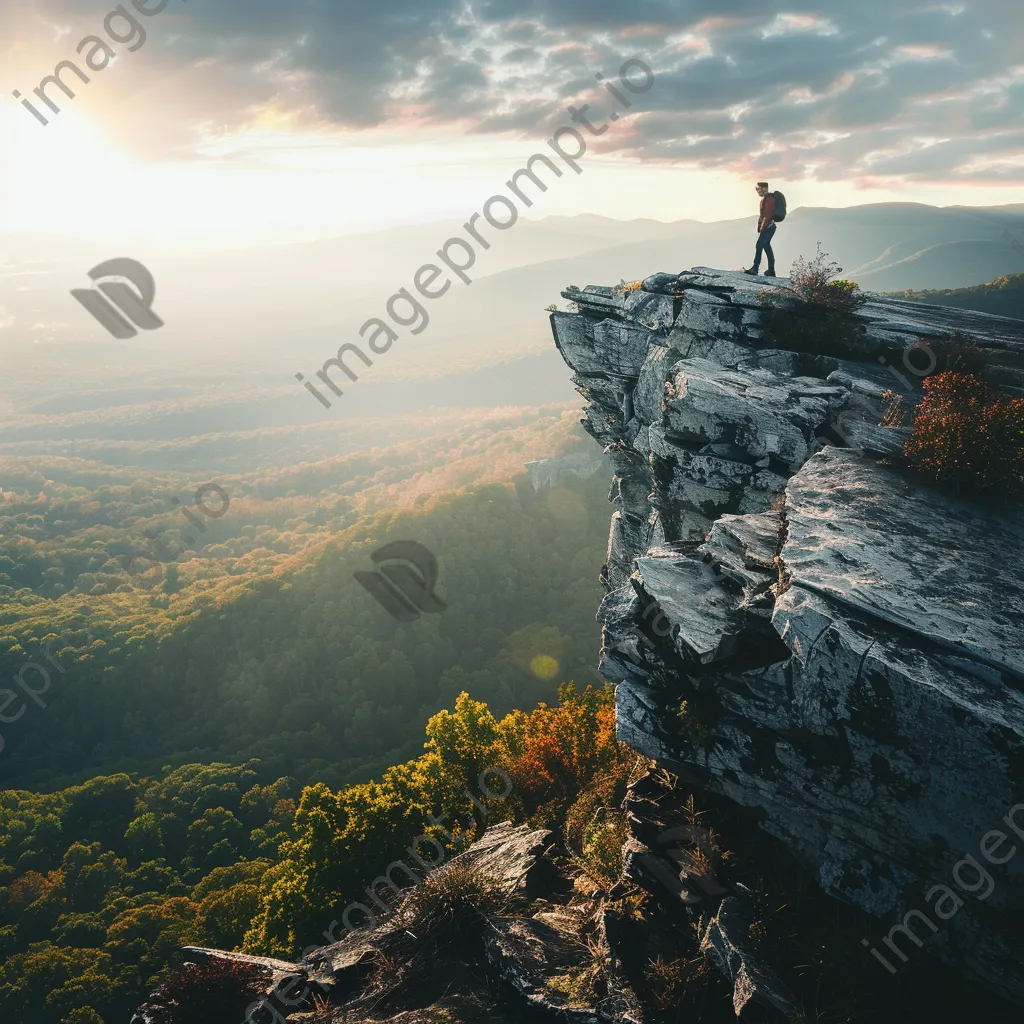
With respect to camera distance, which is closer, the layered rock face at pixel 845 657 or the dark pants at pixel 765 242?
the layered rock face at pixel 845 657

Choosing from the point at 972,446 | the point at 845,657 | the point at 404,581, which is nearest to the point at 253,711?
the point at 404,581

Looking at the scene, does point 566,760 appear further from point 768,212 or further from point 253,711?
point 253,711

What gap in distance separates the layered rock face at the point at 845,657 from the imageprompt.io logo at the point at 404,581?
93.5 metres

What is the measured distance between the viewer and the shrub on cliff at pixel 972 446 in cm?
1120

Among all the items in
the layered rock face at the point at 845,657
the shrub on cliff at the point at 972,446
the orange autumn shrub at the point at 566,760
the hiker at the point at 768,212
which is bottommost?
the orange autumn shrub at the point at 566,760

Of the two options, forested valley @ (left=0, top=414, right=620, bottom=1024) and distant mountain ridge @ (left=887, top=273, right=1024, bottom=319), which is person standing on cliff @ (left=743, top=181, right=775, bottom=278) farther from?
forested valley @ (left=0, top=414, right=620, bottom=1024)

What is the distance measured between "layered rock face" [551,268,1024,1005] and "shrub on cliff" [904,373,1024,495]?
0.49 meters

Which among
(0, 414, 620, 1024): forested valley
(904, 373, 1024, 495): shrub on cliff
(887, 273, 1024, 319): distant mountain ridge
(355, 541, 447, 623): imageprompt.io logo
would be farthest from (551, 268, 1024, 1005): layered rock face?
(355, 541, 447, 623): imageprompt.io logo

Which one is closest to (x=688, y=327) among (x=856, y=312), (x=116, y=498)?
(x=856, y=312)

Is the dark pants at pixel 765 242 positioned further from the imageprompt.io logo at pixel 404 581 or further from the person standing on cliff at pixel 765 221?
the imageprompt.io logo at pixel 404 581

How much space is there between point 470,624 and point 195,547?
101208mm

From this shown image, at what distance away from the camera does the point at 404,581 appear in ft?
354

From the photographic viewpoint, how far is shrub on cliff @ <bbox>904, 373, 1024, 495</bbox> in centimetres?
1120

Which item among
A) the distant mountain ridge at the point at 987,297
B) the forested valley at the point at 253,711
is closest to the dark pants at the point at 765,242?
the distant mountain ridge at the point at 987,297
